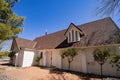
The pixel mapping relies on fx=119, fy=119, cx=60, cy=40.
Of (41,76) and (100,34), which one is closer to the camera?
(41,76)

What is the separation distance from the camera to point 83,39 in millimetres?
17359

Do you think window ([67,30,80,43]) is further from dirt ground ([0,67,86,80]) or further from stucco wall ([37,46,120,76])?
dirt ground ([0,67,86,80])

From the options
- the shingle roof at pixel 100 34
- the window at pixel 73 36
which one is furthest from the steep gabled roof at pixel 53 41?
the window at pixel 73 36

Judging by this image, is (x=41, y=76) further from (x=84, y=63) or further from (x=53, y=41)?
(x=53, y=41)

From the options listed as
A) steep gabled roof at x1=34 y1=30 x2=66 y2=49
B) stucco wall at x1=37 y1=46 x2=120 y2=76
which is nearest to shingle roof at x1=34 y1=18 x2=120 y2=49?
stucco wall at x1=37 y1=46 x2=120 y2=76

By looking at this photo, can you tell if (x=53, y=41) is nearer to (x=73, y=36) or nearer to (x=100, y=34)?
(x=73, y=36)

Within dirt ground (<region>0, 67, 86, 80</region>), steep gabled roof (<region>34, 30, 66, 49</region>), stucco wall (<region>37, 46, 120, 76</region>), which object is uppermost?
steep gabled roof (<region>34, 30, 66, 49</region>)

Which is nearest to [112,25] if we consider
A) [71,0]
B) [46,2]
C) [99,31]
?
[99,31]

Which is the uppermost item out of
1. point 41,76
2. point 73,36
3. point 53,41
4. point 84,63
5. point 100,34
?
point 73,36

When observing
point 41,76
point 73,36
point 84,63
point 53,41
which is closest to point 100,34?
point 73,36

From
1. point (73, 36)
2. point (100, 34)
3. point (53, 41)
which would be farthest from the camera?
point (53, 41)

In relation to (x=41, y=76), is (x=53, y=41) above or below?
above

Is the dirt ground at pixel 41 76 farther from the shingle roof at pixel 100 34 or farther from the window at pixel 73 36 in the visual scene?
the window at pixel 73 36

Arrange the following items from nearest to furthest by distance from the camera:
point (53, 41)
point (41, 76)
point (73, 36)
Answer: point (41, 76) → point (73, 36) → point (53, 41)
